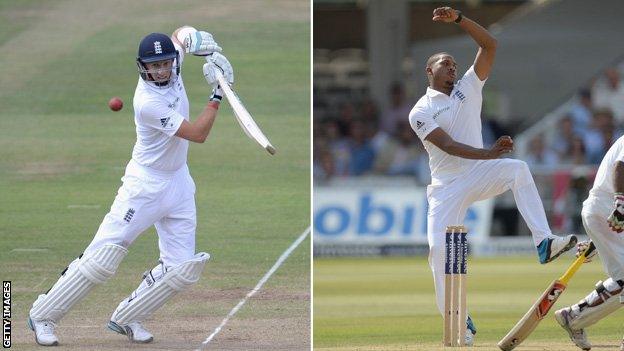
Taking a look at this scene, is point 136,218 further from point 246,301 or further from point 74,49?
point 74,49

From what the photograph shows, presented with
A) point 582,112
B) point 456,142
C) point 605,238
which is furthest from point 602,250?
point 582,112

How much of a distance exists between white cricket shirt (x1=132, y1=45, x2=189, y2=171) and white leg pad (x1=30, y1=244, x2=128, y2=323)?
523mm

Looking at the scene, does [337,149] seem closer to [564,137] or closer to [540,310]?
[564,137]

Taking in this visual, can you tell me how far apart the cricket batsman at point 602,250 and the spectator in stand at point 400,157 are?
8.58 metres

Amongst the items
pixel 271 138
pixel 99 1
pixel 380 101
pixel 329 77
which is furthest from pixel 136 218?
pixel 329 77

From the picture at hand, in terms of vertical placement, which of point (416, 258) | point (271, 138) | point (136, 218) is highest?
point (136, 218)

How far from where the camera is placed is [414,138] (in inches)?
656

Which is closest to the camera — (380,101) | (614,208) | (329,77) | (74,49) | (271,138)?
(614,208)

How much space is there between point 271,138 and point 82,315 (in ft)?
15.6

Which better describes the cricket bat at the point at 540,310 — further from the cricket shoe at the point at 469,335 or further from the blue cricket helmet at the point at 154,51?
the blue cricket helmet at the point at 154,51

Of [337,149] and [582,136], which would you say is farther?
[337,149]

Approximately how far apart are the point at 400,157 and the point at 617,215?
967 centimetres

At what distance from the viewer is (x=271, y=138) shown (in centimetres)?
1274

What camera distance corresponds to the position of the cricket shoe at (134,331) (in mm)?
7383
